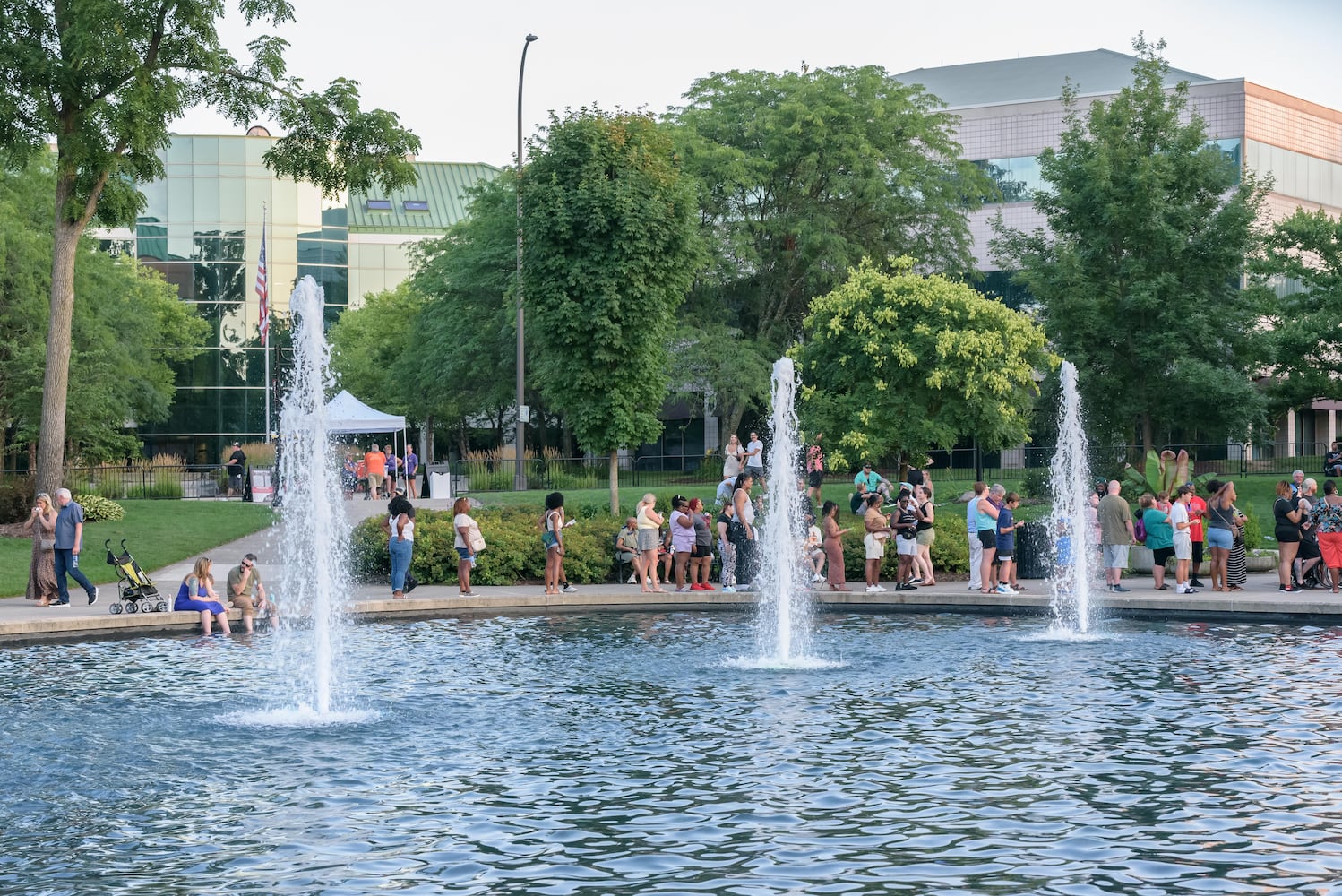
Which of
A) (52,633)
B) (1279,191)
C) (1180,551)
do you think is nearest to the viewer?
(52,633)

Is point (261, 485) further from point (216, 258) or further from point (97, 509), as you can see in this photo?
point (216, 258)

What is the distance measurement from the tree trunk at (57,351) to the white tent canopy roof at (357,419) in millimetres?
16504

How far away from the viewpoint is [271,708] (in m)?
14.0

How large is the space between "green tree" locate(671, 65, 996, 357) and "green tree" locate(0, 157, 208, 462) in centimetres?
1899

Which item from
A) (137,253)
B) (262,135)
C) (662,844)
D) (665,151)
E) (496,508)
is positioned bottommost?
(662,844)

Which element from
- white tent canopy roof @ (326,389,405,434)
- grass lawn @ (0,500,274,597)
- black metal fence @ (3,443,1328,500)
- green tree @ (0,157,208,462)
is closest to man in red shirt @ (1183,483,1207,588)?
black metal fence @ (3,443,1328,500)

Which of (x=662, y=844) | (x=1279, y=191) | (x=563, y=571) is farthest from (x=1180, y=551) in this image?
(x=1279, y=191)

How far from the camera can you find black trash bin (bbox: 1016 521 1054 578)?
25.6m

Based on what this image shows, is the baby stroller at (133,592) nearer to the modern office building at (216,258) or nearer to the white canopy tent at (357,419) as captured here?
the white canopy tent at (357,419)

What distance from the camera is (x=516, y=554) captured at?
2564 centimetres

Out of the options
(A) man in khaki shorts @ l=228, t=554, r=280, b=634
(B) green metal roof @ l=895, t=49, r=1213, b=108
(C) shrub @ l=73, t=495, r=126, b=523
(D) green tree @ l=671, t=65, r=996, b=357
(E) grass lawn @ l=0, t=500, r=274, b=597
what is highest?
(B) green metal roof @ l=895, t=49, r=1213, b=108

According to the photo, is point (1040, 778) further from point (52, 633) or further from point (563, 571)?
point (563, 571)

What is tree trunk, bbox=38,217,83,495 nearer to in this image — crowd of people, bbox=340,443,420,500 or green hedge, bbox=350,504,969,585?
green hedge, bbox=350,504,969,585

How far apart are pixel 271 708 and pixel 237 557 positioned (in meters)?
16.9
